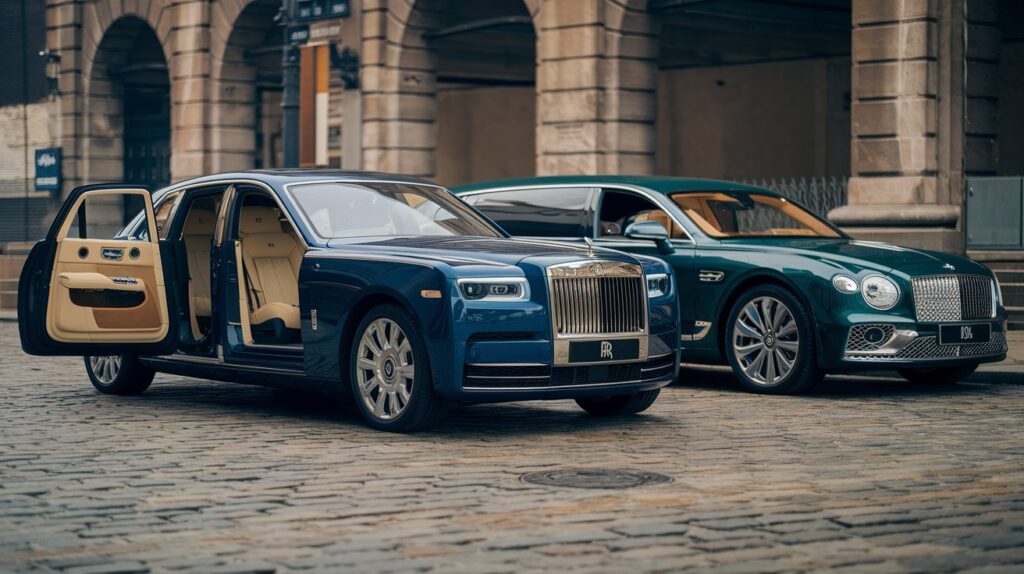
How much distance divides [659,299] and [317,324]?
2.09 meters

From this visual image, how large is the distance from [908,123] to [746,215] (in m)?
7.63

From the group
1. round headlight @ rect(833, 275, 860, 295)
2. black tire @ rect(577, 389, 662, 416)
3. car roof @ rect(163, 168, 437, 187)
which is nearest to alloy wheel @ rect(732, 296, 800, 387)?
round headlight @ rect(833, 275, 860, 295)

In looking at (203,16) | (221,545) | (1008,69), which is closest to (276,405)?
(221,545)

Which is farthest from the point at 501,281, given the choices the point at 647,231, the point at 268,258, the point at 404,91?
the point at 404,91

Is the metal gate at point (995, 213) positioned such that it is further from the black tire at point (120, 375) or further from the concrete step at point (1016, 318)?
the black tire at point (120, 375)

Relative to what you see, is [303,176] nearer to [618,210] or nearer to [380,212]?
[380,212]

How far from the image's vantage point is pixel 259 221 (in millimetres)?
11250

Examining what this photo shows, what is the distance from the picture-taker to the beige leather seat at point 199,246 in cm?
1186

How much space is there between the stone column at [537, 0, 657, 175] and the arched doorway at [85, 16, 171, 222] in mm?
14335

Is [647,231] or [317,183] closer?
[317,183]

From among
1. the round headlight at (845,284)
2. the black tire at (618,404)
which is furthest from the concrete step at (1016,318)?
the black tire at (618,404)

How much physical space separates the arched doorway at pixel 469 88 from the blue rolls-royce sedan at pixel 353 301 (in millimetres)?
14905

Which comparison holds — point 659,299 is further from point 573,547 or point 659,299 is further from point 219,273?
point 573,547

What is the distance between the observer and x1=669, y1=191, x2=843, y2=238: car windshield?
12828 millimetres
